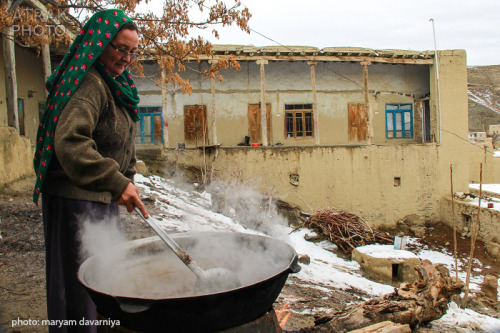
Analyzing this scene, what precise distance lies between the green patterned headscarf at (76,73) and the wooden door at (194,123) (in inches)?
569

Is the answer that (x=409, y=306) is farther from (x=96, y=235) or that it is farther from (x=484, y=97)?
(x=484, y=97)

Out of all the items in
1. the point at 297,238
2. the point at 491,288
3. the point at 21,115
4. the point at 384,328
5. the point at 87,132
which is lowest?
the point at 491,288

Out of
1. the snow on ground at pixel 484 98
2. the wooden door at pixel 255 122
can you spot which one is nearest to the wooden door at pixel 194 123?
the wooden door at pixel 255 122

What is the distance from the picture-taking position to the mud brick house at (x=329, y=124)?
14.1 metres

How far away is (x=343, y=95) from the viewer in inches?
678

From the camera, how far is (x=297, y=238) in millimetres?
10016

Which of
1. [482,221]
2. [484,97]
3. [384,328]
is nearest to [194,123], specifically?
[482,221]

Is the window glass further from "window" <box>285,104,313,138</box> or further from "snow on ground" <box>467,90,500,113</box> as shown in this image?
"snow on ground" <box>467,90,500,113</box>

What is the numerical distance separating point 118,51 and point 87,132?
504mm

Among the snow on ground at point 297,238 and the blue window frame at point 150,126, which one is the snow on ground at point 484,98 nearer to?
the snow on ground at point 297,238

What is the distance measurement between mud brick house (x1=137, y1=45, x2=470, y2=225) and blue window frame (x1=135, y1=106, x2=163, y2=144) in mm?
43

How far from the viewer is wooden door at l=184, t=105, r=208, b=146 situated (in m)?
16.4

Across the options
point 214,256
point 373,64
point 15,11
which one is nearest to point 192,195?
point 15,11

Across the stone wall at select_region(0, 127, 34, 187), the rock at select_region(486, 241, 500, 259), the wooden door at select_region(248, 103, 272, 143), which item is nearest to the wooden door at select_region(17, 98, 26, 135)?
the stone wall at select_region(0, 127, 34, 187)
